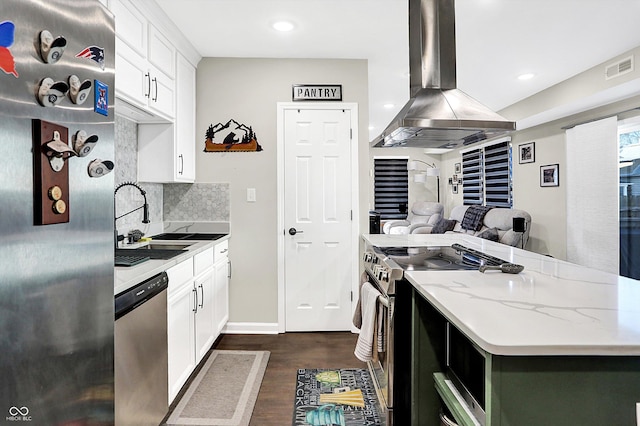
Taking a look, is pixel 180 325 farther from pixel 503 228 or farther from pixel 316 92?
pixel 503 228

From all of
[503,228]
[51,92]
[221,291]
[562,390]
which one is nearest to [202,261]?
[221,291]

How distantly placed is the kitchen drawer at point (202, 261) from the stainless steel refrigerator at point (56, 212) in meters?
1.22

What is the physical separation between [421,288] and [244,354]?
204 centimetres

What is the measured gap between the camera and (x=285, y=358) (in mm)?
2990

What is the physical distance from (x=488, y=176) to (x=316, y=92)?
15.1 feet

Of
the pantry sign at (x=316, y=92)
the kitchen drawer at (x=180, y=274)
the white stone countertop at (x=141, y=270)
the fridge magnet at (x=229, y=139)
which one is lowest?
the kitchen drawer at (x=180, y=274)

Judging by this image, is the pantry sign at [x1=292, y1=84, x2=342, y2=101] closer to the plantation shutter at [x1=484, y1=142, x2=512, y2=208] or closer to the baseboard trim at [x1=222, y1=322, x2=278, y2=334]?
the baseboard trim at [x1=222, y1=322, x2=278, y2=334]

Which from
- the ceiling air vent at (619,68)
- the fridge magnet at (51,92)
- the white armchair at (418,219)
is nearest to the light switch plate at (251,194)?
the fridge magnet at (51,92)

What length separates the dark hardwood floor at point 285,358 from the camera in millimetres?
2268

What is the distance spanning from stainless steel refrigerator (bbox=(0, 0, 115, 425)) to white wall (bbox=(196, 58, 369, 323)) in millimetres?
2213

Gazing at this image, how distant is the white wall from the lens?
3490 mm

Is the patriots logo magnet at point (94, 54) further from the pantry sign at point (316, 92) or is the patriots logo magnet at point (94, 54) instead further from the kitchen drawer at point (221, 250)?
the pantry sign at point (316, 92)

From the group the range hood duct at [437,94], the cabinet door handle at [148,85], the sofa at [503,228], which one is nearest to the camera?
the range hood duct at [437,94]

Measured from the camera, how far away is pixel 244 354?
3.06m
